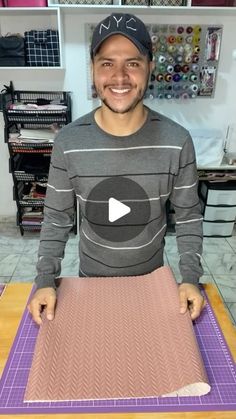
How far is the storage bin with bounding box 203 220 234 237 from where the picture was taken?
298cm

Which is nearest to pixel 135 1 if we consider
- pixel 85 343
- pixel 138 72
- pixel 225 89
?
pixel 225 89

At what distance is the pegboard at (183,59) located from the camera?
2.58 metres

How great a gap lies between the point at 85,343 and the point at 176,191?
1.72 ft

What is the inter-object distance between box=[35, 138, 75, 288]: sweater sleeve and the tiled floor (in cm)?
145

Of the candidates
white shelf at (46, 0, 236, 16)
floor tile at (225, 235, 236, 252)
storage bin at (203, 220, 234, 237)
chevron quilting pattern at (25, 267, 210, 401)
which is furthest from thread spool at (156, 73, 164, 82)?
chevron quilting pattern at (25, 267, 210, 401)

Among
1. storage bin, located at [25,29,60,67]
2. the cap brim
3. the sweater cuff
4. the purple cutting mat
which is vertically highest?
Result: storage bin, located at [25,29,60,67]

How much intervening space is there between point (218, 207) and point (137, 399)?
2.42m

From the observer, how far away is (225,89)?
2.83 metres

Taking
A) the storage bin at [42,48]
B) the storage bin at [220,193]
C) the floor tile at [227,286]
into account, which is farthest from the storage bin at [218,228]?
the storage bin at [42,48]

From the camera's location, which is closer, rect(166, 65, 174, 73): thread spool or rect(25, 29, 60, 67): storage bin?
rect(25, 29, 60, 67): storage bin

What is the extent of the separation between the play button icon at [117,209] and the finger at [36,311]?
1.03 ft

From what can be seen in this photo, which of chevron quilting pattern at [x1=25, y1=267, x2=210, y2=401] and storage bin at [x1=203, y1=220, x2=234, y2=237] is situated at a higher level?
storage bin at [x1=203, y1=220, x2=234, y2=237]

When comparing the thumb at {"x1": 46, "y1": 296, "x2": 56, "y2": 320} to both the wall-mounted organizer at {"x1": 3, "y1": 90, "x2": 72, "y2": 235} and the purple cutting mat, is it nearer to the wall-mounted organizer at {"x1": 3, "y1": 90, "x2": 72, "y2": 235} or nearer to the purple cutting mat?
the purple cutting mat

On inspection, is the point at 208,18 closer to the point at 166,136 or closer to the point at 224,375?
the point at 166,136
